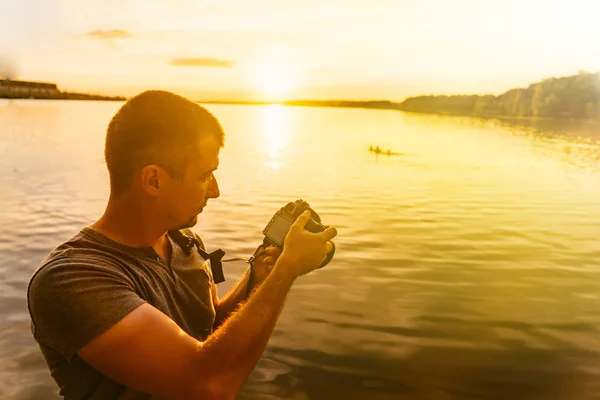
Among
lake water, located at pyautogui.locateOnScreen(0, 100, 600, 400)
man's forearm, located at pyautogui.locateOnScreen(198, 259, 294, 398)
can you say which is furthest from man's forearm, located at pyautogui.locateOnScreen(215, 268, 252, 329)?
lake water, located at pyautogui.locateOnScreen(0, 100, 600, 400)

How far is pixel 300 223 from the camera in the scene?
9.15 ft

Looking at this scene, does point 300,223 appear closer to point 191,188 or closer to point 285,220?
point 285,220

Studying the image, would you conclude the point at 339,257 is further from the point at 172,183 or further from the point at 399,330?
the point at 172,183

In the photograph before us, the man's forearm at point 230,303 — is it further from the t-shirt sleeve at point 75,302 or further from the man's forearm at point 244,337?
the t-shirt sleeve at point 75,302

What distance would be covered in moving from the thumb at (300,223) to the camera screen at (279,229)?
0.90ft

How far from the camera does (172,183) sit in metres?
2.70

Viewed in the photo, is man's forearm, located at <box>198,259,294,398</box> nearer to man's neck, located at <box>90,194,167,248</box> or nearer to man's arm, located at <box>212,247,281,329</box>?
man's neck, located at <box>90,194,167,248</box>

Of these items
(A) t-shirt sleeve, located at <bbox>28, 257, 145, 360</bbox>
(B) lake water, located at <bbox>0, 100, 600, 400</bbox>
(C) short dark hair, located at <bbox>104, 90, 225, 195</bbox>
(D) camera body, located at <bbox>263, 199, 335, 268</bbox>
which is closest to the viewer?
(A) t-shirt sleeve, located at <bbox>28, 257, 145, 360</bbox>

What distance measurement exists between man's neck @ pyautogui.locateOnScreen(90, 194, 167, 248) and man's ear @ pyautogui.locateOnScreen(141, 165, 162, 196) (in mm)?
78

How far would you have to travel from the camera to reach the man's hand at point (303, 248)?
2.66m

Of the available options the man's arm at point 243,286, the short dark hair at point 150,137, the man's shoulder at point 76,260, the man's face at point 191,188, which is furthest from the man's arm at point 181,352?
the man's arm at point 243,286

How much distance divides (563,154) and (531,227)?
131ft

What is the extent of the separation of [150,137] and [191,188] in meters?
0.33

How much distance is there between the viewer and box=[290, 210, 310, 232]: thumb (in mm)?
2758
